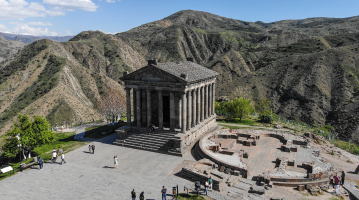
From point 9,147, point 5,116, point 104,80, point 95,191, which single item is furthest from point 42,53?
point 95,191

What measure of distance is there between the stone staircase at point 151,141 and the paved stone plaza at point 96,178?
3.67 feet

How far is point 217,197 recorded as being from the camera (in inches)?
933

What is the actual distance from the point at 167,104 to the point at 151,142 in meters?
6.97

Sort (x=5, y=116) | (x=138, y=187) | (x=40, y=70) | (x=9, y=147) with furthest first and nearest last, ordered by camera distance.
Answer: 1. (x=40, y=70)
2. (x=5, y=116)
3. (x=9, y=147)
4. (x=138, y=187)

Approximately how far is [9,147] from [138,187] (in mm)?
18629

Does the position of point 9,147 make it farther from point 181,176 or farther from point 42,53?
point 42,53

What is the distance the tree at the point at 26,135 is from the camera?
32750mm

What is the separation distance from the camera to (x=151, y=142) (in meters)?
36.7

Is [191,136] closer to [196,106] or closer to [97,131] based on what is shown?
[196,106]

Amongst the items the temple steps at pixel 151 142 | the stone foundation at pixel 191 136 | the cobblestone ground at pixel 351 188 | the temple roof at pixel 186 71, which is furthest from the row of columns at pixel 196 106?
the cobblestone ground at pixel 351 188

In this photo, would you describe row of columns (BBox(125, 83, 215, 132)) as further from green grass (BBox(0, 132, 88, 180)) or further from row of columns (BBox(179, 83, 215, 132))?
green grass (BBox(0, 132, 88, 180))

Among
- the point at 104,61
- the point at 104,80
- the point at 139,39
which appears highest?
the point at 139,39

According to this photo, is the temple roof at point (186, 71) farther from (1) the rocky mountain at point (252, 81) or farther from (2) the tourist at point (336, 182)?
(1) the rocky mountain at point (252, 81)

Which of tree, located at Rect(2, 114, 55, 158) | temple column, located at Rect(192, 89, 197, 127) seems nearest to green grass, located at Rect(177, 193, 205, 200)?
temple column, located at Rect(192, 89, 197, 127)
